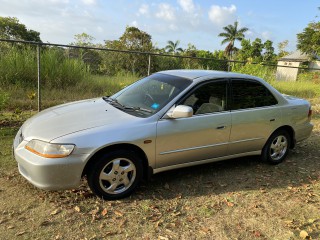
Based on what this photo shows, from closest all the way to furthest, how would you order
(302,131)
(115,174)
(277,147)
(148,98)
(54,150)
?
(54,150)
(115,174)
(148,98)
(277,147)
(302,131)

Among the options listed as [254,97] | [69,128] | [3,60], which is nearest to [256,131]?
[254,97]

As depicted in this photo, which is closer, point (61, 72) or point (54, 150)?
point (54, 150)

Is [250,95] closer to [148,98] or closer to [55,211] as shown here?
[148,98]

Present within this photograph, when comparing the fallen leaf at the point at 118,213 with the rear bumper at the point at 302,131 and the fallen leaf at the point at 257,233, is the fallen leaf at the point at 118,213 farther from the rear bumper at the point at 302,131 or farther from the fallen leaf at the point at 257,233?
the rear bumper at the point at 302,131

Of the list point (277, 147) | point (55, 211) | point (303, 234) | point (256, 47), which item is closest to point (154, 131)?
point (55, 211)

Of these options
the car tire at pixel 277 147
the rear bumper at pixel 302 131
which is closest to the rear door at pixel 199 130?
the car tire at pixel 277 147

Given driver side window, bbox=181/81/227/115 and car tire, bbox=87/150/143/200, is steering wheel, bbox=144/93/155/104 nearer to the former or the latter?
driver side window, bbox=181/81/227/115

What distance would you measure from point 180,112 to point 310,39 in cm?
4240

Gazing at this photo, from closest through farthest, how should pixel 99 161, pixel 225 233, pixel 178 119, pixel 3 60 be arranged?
pixel 225 233, pixel 99 161, pixel 178 119, pixel 3 60

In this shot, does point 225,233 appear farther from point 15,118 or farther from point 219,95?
point 15,118

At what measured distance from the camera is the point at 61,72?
9.79 meters

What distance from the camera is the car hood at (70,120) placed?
379cm

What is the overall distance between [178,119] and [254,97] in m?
1.65

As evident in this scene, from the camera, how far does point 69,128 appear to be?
3.81 m
